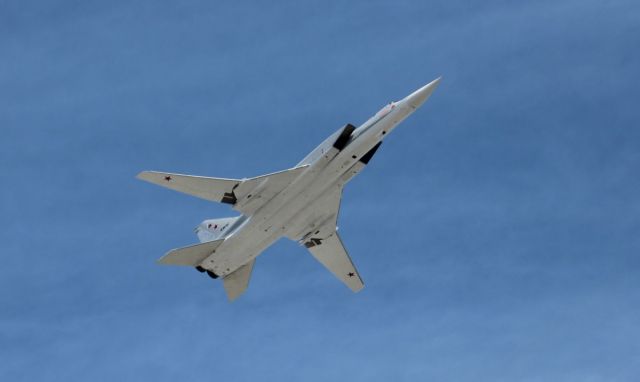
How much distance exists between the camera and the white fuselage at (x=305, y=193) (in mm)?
64875

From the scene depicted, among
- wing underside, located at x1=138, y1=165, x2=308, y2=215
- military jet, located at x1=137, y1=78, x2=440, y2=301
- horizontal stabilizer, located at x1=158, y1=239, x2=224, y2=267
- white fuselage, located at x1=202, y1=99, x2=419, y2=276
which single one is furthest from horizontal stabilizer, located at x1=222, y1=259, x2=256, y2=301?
wing underside, located at x1=138, y1=165, x2=308, y2=215

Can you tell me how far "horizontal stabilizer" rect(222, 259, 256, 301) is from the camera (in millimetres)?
72062

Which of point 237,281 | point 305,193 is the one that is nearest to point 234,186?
point 305,193

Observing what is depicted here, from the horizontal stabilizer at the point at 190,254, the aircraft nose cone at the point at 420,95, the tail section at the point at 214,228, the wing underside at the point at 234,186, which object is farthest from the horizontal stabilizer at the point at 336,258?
the aircraft nose cone at the point at 420,95

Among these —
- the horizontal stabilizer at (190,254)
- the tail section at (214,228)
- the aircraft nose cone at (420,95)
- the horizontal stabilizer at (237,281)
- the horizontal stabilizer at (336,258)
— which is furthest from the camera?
the horizontal stabilizer at (336,258)

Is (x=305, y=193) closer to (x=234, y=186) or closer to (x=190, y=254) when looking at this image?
(x=234, y=186)

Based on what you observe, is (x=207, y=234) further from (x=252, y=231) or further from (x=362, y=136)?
(x=362, y=136)

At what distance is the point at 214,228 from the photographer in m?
72.0

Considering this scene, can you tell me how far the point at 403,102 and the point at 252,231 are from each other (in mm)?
12117

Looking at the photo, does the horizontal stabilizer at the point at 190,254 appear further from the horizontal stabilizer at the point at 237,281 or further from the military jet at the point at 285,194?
the horizontal stabilizer at the point at 237,281

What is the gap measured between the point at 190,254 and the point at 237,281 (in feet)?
16.1

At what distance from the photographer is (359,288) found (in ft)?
245

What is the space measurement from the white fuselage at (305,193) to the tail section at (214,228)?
2.51 feet

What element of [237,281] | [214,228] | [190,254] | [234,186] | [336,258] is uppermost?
[214,228]
